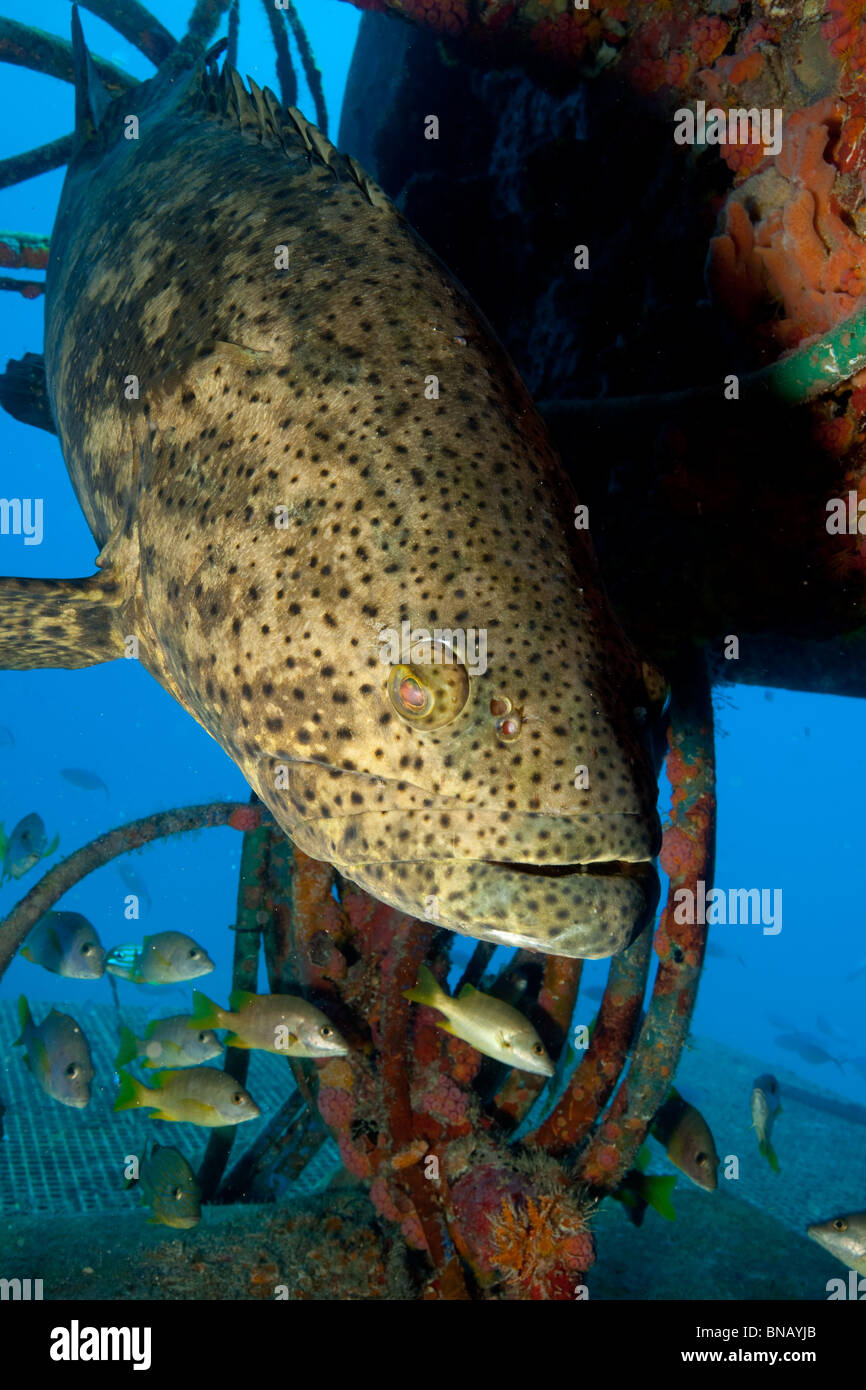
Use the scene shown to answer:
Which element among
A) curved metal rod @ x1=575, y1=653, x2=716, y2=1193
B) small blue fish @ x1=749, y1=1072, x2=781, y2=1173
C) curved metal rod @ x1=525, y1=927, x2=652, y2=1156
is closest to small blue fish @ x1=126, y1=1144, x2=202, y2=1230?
curved metal rod @ x1=525, y1=927, x2=652, y2=1156

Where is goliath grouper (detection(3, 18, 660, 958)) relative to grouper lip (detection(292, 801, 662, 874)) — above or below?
above

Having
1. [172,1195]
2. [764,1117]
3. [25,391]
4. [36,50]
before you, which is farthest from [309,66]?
[764,1117]

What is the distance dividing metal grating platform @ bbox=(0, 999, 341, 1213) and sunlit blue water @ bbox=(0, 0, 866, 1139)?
6764 centimetres

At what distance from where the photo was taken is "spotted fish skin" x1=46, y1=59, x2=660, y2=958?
6.68 feet

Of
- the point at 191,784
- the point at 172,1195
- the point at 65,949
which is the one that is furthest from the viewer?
the point at 191,784

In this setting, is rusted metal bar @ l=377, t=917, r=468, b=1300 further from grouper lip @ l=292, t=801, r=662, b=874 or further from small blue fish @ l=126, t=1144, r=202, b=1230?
grouper lip @ l=292, t=801, r=662, b=874

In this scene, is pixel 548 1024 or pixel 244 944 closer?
pixel 548 1024

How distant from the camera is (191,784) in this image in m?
124

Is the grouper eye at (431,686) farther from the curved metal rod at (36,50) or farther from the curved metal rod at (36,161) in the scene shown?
the curved metal rod at (36,161)

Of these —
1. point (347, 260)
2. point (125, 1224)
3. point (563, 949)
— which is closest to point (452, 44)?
point (347, 260)

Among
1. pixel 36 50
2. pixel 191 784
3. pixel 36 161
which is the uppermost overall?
pixel 36 50

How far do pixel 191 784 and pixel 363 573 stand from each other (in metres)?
129

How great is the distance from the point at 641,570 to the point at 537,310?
195 cm

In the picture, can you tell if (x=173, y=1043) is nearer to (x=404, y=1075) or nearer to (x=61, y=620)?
(x=404, y=1075)
